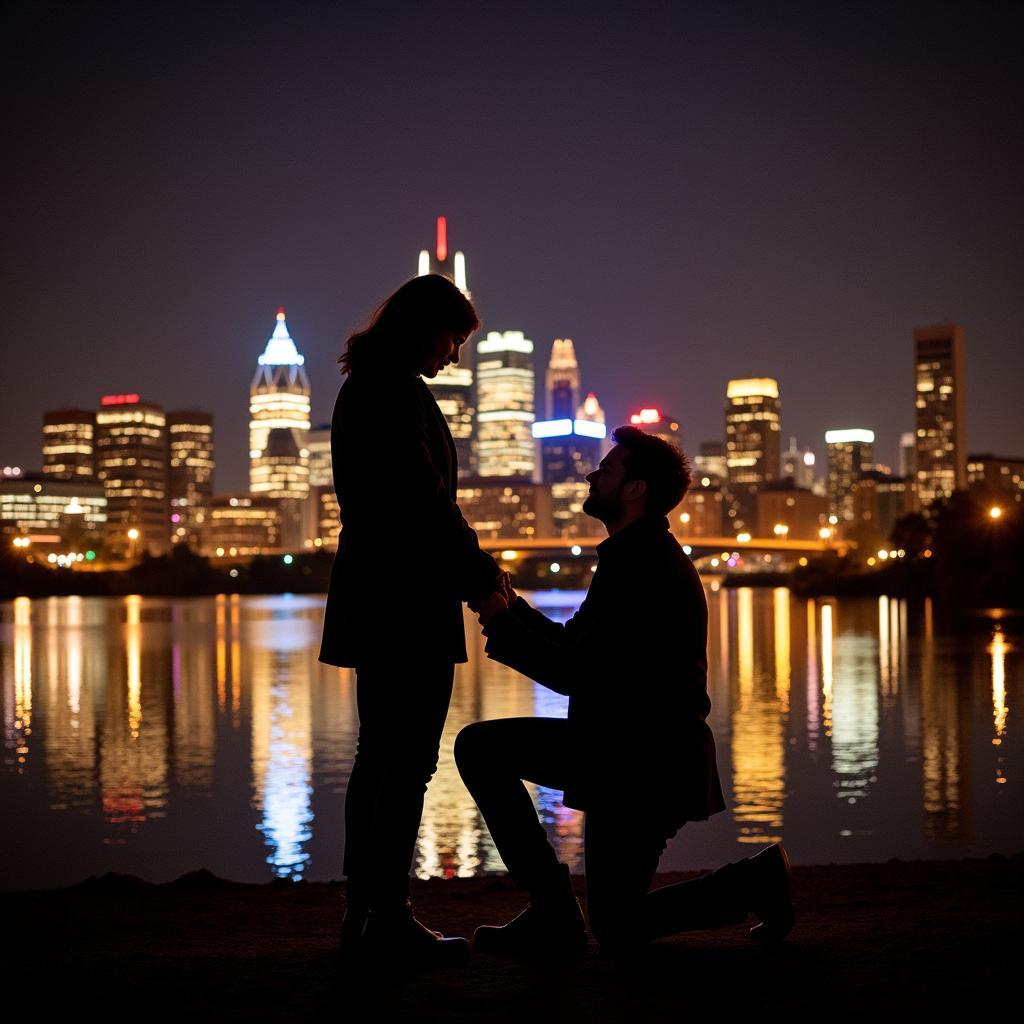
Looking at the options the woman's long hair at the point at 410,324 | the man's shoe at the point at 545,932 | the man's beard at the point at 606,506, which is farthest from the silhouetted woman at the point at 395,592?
the man's beard at the point at 606,506

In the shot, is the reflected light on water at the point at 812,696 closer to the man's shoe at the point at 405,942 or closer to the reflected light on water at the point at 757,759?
the reflected light on water at the point at 757,759

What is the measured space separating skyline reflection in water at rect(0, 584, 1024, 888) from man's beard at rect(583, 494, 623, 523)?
1.87ft

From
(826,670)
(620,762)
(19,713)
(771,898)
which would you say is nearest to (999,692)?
(826,670)

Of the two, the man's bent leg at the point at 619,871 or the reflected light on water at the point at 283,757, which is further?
the reflected light on water at the point at 283,757

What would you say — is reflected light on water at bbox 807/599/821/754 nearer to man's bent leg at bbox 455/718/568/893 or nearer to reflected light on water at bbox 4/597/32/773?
reflected light on water at bbox 4/597/32/773

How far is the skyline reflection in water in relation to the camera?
12312 mm

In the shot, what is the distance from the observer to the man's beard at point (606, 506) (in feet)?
14.8

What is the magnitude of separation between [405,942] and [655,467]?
5.57 ft

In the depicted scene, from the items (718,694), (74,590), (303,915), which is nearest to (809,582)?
(74,590)

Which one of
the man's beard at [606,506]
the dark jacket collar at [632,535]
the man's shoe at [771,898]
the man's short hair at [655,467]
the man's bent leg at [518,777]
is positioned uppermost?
the man's short hair at [655,467]

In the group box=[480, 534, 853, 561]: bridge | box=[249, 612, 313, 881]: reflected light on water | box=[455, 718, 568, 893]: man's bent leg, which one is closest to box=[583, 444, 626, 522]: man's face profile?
box=[455, 718, 568, 893]: man's bent leg

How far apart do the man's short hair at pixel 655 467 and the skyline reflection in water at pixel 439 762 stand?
2.11 feet

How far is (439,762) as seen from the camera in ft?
57.5

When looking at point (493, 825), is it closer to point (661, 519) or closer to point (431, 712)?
point (431, 712)
